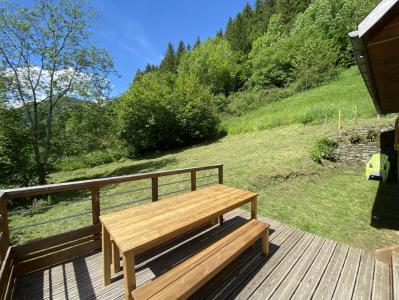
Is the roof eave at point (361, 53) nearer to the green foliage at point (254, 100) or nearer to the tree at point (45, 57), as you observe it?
the tree at point (45, 57)

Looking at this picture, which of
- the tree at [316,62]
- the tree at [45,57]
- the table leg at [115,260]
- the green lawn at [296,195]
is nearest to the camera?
the table leg at [115,260]

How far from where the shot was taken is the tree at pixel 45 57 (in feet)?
30.8

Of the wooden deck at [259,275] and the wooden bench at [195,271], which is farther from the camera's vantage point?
Answer: the wooden deck at [259,275]

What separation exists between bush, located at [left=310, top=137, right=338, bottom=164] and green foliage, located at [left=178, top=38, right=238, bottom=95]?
851 inches

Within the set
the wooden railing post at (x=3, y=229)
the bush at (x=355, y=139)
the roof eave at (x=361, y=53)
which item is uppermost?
the roof eave at (x=361, y=53)

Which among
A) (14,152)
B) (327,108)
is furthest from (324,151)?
(14,152)

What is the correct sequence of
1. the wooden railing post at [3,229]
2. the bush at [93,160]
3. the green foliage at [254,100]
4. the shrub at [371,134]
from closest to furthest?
the wooden railing post at [3,229] < the shrub at [371,134] < the bush at [93,160] < the green foliage at [254,100]

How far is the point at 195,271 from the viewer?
1.87 meters

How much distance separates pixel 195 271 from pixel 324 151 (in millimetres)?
7396

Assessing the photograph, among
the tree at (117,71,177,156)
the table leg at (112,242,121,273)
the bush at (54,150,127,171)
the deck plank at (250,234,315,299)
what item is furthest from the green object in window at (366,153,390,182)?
the bush at (54,150,127,171)

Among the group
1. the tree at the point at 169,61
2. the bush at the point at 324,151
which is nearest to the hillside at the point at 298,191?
the bush at the point at 324,151

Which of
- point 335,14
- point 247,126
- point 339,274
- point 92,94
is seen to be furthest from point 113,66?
point 335,14

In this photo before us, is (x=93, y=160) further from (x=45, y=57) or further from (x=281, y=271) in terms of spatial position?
(x=281, y=271)

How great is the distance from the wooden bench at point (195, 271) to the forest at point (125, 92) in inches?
370
